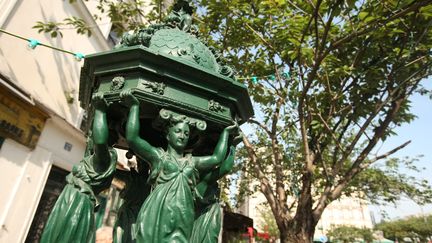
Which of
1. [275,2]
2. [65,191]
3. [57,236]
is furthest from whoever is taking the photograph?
[275,2]

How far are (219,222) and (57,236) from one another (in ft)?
3.38

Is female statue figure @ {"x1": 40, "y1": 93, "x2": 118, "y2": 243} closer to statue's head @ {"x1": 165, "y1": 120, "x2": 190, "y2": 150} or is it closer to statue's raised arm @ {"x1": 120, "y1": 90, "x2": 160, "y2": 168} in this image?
statue's raised arm @ {"x1": 120, "y1": 90, "x2": 160, "y2": 168}

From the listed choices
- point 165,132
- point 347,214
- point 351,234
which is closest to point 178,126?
point 165,132

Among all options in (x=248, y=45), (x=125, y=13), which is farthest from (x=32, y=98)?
(x=248, y=45)

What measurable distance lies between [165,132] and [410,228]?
43.9 meters

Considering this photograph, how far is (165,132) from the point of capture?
204cm

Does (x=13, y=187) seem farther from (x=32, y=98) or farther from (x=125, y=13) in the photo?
(x=125, y=13)

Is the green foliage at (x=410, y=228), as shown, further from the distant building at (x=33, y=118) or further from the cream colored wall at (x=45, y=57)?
the cream colored wall at (x=45, y=57)

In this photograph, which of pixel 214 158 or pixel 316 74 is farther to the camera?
pixel 316 74

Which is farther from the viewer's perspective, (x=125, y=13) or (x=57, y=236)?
(x=125, y=13)

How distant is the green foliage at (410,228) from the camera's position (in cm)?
3406

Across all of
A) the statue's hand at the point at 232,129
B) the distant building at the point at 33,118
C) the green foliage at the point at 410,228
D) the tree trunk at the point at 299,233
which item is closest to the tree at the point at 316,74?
the tree trunk at the point at 299,233

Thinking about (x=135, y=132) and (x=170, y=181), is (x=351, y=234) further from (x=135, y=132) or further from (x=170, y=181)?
(x=135, y=132)

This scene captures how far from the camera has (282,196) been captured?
6.14 meters
